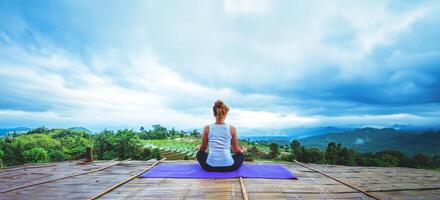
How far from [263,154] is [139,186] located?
47.5ft

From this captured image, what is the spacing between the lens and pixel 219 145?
436cm

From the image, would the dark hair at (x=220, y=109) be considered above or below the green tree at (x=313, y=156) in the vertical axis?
above

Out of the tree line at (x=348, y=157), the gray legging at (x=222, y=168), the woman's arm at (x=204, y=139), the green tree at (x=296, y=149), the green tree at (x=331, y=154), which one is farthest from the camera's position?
the green tree at (x=296, y=149)

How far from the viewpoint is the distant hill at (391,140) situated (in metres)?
65.6

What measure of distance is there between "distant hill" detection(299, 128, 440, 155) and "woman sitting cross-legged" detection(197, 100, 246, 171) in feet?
126

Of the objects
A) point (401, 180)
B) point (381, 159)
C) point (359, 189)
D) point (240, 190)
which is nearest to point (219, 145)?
point (240, 190)

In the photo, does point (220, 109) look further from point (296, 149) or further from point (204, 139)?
point (296, 149)

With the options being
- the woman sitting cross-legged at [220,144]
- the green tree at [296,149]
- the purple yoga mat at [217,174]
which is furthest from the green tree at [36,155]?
the woman sitting cross-legged at [220,144]

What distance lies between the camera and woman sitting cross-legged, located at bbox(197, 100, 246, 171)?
14.0 ft

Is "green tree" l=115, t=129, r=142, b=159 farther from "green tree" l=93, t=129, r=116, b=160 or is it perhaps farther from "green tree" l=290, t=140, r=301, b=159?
"green tree" l=290, t=140, r=301, b=159

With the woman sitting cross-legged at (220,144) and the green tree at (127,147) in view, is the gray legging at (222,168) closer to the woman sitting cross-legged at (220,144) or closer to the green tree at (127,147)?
the woman sitting cross-legged at (220,144)

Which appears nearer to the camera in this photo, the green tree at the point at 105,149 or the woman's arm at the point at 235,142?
the woman's arm at the point at 235,142

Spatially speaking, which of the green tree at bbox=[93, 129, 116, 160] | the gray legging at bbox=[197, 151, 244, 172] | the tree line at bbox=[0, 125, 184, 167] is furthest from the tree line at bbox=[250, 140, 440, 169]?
the gray legging at bbox=[197, 151, 244, 172]

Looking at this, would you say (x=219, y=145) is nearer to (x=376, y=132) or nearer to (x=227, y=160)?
(x=227, y=160)
